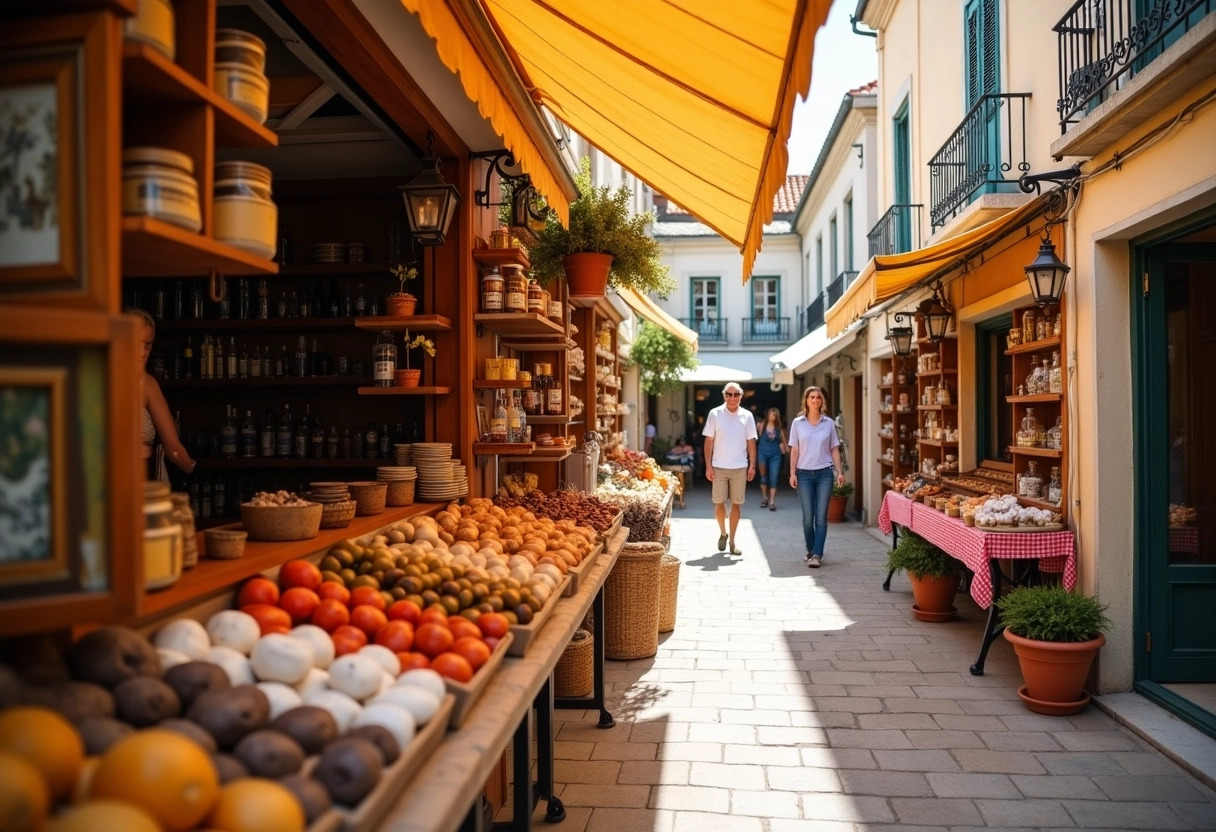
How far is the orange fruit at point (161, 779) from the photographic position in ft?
4.62

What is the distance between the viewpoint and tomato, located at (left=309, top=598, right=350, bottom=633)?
2533 mm

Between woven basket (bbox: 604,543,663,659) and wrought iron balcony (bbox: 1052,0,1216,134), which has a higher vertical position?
wrought iron balcony (bbox: 1052,0,1216,134)

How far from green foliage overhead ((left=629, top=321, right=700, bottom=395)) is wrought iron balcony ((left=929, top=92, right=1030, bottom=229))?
9.76 m

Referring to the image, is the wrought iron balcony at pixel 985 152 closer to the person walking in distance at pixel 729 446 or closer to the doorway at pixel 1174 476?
the doorway at pixel 1174 476

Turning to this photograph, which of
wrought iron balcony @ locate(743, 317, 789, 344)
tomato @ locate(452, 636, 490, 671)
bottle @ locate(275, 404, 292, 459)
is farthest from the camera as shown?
wrought iron balcony @ locate(743, 317, 789, 344)

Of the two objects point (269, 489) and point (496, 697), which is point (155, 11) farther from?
point (269, 489)

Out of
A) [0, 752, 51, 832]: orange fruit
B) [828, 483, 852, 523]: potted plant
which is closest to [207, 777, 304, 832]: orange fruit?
[0, 752, 51, 832]: orange fruit

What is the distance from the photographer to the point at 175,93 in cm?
195

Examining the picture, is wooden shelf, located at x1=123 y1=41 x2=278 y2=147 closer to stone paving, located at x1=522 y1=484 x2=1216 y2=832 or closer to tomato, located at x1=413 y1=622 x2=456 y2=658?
tomato, located at x1=413 y1=622 x2=456 y2=658

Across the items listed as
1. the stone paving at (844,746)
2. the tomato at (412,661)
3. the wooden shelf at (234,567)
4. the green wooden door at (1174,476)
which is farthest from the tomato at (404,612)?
the green wooden door at (1174,476)

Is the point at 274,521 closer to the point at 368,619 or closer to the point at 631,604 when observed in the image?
the point at 368,619

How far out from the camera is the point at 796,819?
3.71 meters

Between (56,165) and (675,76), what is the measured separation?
298cm

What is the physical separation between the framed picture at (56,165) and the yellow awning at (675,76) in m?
1.28
